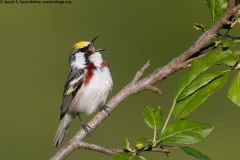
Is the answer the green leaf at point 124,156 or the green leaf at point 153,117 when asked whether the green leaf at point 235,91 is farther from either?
the green leaf at point 124,156

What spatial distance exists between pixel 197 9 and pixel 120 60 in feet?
8.98

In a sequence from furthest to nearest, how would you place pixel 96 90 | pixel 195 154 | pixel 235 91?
pixel 96 90, pixel 235 91, pixel 195 154

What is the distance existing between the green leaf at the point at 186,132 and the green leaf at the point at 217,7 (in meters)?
0.42

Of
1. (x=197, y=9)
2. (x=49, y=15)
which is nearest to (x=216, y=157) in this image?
(x=197, y=9)

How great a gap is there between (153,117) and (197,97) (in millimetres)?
185

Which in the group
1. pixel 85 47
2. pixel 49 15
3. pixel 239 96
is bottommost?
pixel 239 96

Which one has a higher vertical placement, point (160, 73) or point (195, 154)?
point (160, 73)

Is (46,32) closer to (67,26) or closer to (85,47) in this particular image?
(67,26)

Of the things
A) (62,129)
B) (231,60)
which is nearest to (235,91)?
(231,60)

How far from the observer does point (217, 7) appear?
1695 millimetres

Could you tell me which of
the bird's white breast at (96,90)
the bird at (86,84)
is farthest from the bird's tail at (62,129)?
the bird's white breast at (96,90)

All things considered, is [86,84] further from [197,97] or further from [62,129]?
[197,97]

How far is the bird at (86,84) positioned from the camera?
4008 millimetres

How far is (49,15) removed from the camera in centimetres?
1081
